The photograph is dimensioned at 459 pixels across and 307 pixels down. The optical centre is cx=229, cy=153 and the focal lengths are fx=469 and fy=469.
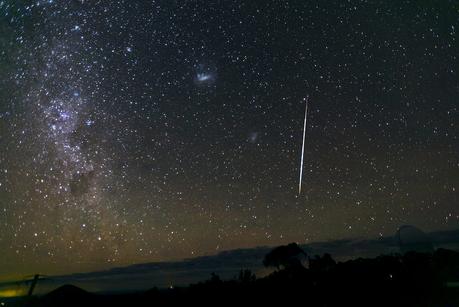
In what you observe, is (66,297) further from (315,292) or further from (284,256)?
(284,256)

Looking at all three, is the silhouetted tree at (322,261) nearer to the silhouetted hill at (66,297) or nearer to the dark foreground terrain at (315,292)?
the dark foreground terrain at (315,292)

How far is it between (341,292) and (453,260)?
10.6 m

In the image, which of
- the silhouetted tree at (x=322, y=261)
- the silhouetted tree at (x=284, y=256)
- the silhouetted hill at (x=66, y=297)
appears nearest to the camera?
the silhouetted hill at (x=66, y=297)

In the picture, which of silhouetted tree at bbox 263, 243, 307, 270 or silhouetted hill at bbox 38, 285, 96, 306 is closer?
silhouetted hill at bbox 38, 285, 96, 306

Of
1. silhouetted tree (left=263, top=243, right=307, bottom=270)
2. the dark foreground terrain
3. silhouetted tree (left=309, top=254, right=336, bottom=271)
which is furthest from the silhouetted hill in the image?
silhouetted tree (left=263, top=243, right=307, bottom=270)

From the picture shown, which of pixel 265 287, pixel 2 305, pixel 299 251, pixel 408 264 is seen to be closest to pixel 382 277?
pixel 408 264

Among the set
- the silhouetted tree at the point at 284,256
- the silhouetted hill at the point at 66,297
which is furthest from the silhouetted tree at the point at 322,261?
the silhouetted hill at the point at 66,297

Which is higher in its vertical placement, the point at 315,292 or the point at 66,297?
the point at 66,297

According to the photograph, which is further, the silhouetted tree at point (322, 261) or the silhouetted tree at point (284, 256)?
the silhouetted tree at point (284, 256)

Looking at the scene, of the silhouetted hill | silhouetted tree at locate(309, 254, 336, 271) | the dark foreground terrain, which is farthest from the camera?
silhouetted tree at locate(309, 254, 336, 271)

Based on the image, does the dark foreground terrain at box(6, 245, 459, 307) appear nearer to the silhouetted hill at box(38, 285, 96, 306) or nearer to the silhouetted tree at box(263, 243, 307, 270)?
the silhouetted hill at box(38, 285, 96, 306)

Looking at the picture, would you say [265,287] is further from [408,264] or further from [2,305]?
[2,305]

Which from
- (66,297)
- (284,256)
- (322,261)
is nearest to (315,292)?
(66,297)

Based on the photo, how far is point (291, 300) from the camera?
17.7 metres
